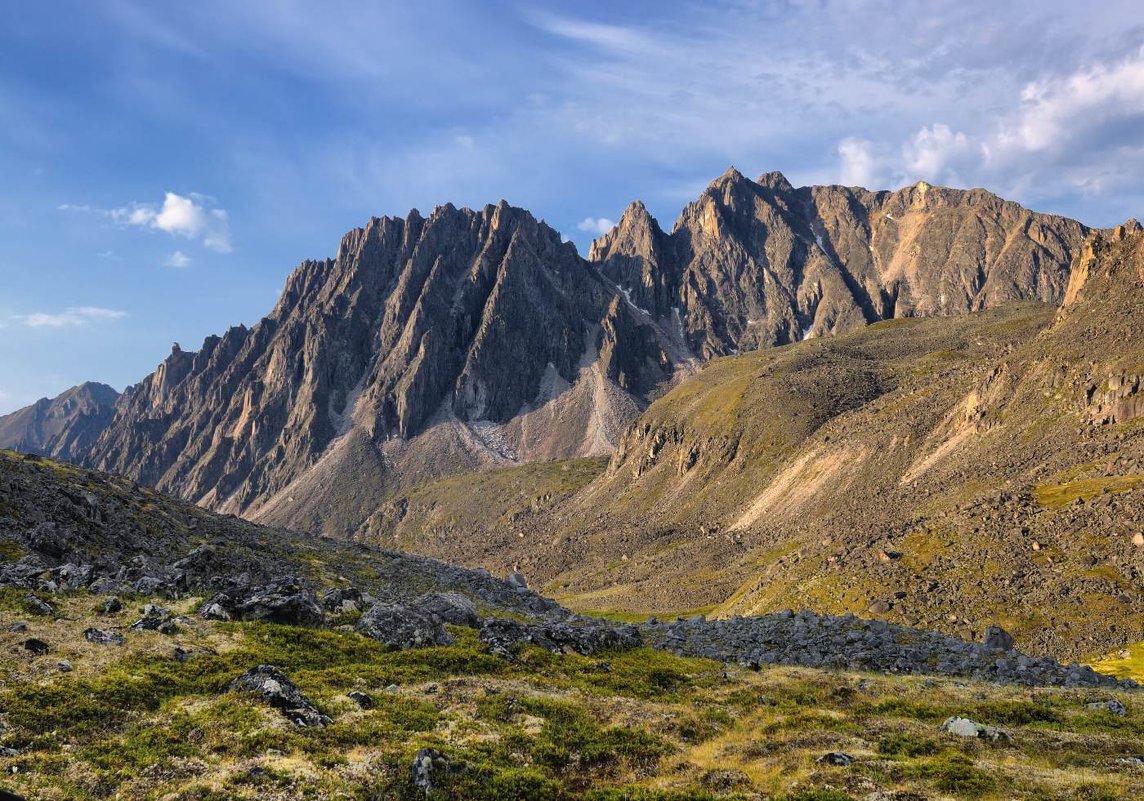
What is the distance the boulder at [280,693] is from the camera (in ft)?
79.6

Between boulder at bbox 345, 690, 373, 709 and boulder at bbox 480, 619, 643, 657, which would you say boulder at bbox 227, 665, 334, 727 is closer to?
boulder at bbox 345, 690, 373, 709

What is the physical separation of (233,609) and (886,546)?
258ft

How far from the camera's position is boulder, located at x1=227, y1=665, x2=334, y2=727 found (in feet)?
79.6

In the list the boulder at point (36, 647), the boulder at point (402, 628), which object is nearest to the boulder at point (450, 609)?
the boulder at point (402, 628)

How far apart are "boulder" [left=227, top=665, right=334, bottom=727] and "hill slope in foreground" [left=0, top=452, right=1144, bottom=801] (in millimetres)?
80

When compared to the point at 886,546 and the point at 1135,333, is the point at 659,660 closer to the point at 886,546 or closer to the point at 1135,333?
the point at 886,546

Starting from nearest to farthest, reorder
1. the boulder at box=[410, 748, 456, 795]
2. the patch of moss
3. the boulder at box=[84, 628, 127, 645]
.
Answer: the boulder at box=[410, 748, 456, 795] < the boulder at box=[84, 628, 127, 645] < the patch of moss

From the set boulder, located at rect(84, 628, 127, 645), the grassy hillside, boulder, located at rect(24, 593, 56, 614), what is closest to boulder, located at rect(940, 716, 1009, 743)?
the grassy hillside

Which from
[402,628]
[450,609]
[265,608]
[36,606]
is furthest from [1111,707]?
[36,606]

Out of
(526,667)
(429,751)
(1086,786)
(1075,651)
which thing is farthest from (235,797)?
(1075,651)

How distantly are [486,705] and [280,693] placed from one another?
8042 millimetres

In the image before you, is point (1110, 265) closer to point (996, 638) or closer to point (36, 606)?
point (996, 638)

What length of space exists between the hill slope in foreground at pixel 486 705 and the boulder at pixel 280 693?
3.1 inches

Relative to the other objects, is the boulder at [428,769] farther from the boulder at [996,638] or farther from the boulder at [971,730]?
the boulder at [996,638]
